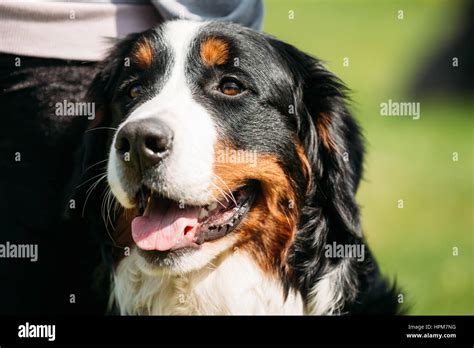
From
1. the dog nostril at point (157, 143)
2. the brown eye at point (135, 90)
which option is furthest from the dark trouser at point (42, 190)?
the dog nostril at point (157, 143)

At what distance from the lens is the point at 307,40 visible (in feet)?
22.7

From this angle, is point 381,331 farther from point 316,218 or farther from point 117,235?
point 117,235

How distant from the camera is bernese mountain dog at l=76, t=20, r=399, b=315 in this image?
10.8 feet

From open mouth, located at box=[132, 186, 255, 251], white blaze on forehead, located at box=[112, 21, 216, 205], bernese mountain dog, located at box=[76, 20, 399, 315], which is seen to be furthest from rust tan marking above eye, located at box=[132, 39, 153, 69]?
open mouth, located at box=[132, 186, 255, 251]

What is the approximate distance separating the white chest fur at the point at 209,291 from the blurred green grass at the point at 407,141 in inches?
33.5

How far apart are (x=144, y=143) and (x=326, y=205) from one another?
3.31 ft

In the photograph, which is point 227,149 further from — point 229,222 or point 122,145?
point 122,145

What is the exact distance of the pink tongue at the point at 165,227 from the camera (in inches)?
128

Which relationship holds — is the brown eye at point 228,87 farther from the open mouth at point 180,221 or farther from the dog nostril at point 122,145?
the dog nostril at point 122,145

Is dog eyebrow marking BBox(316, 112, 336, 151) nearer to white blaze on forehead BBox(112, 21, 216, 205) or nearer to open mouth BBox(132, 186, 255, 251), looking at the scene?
open mouth BBox(132, 186, 255, 251)

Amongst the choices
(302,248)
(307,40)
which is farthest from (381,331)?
(307,40)

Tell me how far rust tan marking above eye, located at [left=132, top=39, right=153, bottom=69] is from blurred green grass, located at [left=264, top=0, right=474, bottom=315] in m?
1.10

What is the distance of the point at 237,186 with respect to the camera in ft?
10.9

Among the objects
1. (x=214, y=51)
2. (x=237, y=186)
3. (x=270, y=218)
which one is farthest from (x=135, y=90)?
(x=270, y=218)
